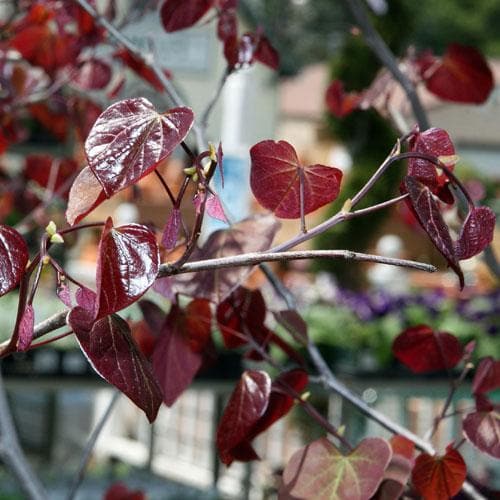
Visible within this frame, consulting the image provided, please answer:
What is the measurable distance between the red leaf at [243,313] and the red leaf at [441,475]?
147 millimetres

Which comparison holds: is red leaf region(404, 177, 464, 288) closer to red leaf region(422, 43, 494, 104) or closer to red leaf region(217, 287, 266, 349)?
red leaf region(217, 287, 266, 349)

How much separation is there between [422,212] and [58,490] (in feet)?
8.83

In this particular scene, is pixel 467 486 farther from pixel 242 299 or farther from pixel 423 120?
pixel 423 120

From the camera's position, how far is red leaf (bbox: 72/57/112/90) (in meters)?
0.98

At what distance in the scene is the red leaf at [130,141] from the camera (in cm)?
36

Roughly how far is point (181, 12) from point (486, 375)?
0.35 m

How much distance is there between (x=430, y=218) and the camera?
16.2 inches

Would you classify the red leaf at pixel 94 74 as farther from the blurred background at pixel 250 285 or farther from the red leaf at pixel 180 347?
the red leaf at pixel 180 347

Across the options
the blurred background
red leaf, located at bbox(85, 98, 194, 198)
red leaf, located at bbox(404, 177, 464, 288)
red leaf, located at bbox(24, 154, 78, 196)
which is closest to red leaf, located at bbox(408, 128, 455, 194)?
red leaf, located at bbox(404, 177, 464, 288)

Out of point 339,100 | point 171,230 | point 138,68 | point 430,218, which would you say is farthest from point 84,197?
point 339,100

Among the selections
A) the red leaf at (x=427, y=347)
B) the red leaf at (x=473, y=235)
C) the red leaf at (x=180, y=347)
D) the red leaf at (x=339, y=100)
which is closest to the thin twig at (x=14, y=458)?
the red leaf at (x=180, y=347)

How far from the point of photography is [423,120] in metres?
0.85

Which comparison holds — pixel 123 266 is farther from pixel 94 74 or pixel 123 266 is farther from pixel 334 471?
pixel 94 74

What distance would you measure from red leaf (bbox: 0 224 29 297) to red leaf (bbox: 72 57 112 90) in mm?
614
